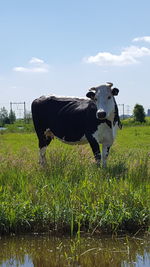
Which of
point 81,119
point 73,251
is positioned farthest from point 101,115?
point 73,251

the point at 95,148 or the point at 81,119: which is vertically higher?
the point at 81,119

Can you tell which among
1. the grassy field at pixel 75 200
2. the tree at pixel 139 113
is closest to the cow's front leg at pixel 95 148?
the grassy field at pixel 75 200

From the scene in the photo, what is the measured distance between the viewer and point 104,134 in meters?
8.59

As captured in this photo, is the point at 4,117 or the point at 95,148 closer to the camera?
the point at 95,148

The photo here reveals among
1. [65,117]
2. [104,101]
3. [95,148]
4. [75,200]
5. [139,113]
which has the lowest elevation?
[75,200]

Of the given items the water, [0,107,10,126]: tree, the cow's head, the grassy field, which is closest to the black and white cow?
the cow's head

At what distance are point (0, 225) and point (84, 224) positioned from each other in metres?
1.13

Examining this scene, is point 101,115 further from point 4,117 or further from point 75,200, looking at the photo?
point 4,117

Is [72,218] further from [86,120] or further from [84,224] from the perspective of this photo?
[86,120]

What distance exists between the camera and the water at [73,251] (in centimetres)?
460

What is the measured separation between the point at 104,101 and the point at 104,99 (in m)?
0.04

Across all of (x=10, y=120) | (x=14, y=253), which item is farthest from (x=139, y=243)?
(x=10, y=120)

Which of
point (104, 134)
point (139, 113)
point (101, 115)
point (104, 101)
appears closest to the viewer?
point (101, 115)

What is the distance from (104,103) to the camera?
812cm
